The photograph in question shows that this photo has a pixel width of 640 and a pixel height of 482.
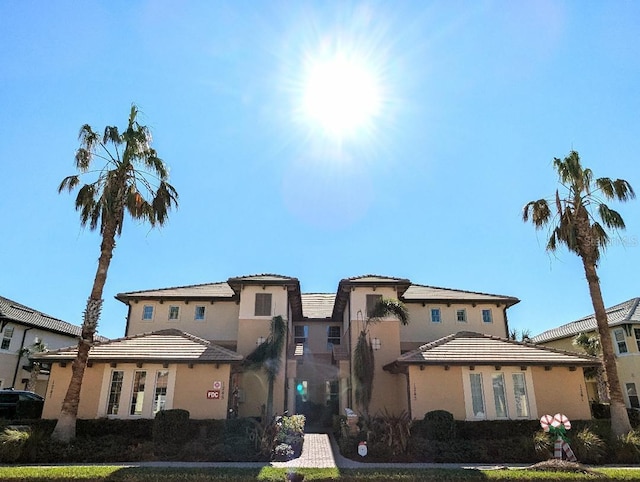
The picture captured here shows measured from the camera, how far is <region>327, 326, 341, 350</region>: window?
27397mm

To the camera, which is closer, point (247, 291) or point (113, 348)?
point (113, 348)

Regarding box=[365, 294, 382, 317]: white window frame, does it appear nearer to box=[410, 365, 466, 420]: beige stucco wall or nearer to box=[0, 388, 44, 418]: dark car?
box=[410, 365, 466, 420]: beige stucco wall

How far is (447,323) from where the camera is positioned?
2595 cm

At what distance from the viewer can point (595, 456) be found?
42.9ft

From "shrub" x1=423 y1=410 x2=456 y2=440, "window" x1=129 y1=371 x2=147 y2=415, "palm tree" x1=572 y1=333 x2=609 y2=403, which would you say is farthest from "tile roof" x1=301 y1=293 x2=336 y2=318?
"palm tree" x1=572 y1=333 x2=609 y2=403

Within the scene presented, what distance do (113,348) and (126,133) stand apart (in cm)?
922

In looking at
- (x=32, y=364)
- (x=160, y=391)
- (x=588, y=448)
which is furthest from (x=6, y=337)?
(x=588, y=448)

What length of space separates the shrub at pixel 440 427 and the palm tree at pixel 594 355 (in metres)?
12.4

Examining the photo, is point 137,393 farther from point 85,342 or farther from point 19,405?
point 19,405

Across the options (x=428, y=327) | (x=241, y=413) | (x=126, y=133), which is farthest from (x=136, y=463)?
(x=428, y=327)

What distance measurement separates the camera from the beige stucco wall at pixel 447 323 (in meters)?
25.7

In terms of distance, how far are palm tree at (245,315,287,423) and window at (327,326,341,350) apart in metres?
7.52

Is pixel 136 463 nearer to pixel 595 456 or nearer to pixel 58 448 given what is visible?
pixel 58 448

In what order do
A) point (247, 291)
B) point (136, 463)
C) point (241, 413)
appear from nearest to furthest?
point (136, 463) < point (241, 413) < point (247, 291)
